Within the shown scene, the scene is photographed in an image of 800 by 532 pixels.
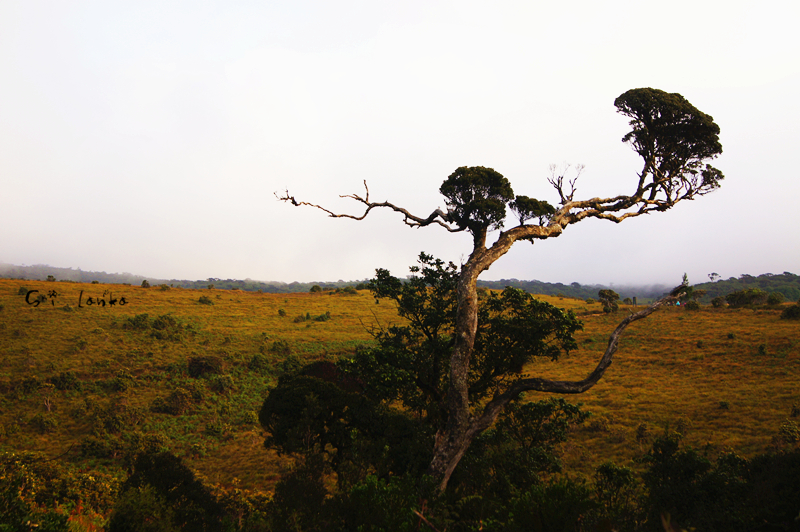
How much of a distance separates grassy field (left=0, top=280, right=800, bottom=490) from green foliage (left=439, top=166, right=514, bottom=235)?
1266 cm

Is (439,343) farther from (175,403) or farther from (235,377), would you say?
(235,377)

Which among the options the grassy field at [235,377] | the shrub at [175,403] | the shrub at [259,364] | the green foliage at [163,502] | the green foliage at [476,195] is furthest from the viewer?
the shrub at [259,364]

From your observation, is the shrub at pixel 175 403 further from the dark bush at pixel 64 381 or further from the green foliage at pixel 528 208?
the green foliage at pixel 528 208

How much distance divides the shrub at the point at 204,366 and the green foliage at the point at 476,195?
2621 cm

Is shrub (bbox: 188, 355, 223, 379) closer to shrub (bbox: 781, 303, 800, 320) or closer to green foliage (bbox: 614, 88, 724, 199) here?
green foliage (bbox: 614, 88, 724, 199)

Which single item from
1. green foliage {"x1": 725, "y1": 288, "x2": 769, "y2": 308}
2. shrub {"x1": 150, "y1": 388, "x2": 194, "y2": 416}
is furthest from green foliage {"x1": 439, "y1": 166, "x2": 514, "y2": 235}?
green foliage {"x1": 725, "y1": 288, "x2": 769, "y2": 308}

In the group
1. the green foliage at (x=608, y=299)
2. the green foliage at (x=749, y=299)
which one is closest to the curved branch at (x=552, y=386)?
the green foliage at (x=608, y=299)

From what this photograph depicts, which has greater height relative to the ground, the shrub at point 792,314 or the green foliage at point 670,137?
the green foliage at point 670,137

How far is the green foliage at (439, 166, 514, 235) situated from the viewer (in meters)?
12.4

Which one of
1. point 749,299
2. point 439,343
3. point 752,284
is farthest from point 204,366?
point 752,284

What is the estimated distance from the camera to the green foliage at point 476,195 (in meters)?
12.4

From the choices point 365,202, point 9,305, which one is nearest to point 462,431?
point 365,202

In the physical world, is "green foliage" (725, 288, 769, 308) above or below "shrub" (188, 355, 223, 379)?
above

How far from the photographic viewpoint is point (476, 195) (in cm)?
1275
